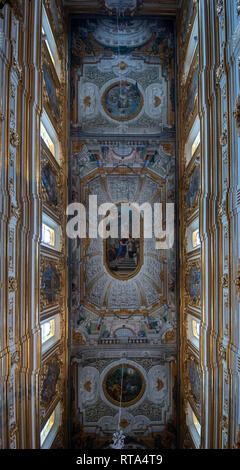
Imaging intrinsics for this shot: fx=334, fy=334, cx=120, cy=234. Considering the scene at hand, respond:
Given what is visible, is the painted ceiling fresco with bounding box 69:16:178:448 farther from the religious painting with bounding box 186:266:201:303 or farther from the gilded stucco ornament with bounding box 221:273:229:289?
the gilded stucco ornament with bounding box 221:273:229:289

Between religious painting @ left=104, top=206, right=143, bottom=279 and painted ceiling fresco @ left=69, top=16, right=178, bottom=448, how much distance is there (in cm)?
4

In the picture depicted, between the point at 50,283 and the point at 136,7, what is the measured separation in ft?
38.2

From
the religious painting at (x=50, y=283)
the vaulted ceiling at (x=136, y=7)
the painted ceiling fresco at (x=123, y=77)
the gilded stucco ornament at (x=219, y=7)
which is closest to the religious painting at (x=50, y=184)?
the religious painting at (x=50, y=283)

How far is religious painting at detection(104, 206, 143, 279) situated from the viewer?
14234 millimetres

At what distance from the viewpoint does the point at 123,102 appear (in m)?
14.3

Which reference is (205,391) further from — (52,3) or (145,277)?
(52,3)

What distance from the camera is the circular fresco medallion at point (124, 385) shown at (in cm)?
1408

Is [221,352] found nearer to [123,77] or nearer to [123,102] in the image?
[123,102]

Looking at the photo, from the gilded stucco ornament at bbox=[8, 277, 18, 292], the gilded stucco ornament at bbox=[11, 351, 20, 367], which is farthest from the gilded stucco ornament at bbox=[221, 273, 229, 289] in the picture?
the gilded stucco ornament at bbox=[11, 351, 20, 367]

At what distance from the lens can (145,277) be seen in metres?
14.3

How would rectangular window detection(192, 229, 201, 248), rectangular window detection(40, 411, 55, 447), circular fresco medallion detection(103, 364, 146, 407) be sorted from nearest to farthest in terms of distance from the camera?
rectangular window detection(40, 411, 55, 447) < rectangular window detection(192, 229, 201, 248) < circular fresco medallion detection(103, 364, 146, 407)

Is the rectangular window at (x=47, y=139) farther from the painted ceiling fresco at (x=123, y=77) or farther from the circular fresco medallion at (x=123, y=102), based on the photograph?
the circular fresco medallion at (x=123, y=102)

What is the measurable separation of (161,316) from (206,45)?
10055 millimetres
